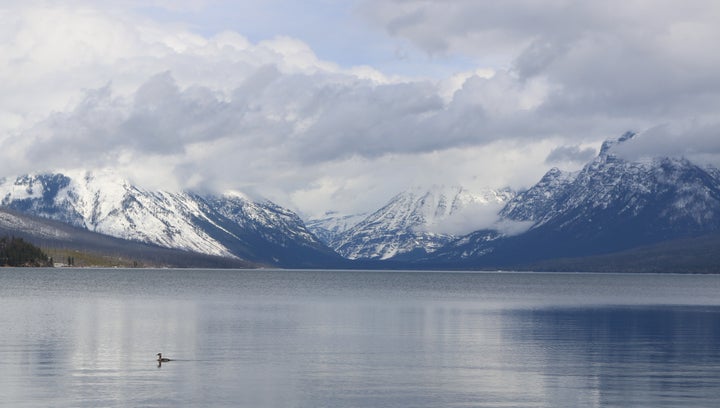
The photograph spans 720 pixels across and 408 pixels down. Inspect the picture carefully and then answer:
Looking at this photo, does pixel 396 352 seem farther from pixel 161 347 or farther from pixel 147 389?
pixel 147 389

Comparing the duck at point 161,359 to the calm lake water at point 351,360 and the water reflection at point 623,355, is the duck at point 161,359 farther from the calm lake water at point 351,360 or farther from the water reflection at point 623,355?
the water reflection at point 623,355

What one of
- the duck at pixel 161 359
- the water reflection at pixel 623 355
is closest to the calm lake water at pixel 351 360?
the water reflection at pixel 623 355

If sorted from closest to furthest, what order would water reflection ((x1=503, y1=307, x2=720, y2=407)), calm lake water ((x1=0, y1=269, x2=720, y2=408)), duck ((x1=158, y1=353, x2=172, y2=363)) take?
calm lake water ((x1=0, y1=269, x2=720, y2=408))
water reflection ((x1=503, y1=307, x2=720, y2=407))
duck ((x1=158, y1=353, x2=172, y2=363))

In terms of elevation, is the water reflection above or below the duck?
below

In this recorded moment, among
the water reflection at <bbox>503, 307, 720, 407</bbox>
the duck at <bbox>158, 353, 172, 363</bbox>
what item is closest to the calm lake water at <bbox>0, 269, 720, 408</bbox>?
the water reflection at <bbox>503, 307, 720, 407</bbox>

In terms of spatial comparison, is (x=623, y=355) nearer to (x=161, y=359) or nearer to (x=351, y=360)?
(x=351, y=360)

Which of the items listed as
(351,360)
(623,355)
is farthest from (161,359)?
(623,355)

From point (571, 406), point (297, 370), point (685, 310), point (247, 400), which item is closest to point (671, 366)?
point (571, 406)

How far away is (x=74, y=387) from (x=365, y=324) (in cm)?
6907

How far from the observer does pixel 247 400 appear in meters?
70.8

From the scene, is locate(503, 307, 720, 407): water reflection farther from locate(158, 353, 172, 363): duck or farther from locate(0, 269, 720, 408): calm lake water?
locate(158, 353, 172, 363): duck

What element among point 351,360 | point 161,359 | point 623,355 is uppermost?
point 161,359

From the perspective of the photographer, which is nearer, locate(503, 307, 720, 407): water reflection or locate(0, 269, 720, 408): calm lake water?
locate(0, 269, 720, 408): calm lake water

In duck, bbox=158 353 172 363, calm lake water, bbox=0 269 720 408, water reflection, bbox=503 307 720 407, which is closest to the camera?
calm lake water, bbox=0 269 720 408
